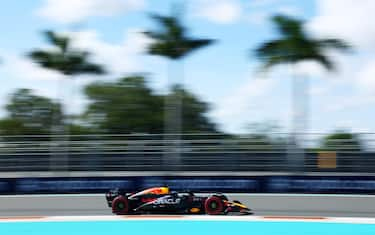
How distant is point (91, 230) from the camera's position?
13.2m

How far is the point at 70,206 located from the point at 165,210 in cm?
338

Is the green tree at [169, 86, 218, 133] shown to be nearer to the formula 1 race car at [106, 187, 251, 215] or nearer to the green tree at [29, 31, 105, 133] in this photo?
the green tree at [29, 31, 105, 133]

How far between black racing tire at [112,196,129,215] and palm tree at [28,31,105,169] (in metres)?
13.9

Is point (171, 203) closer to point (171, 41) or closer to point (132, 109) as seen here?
point (171, 41)

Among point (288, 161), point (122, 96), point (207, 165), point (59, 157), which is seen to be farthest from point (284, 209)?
point (122, 96)

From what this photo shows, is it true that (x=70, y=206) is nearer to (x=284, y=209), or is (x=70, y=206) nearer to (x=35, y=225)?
(x=35, y=225)

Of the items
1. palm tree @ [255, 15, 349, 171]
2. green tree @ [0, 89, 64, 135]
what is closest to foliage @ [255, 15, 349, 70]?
palm tree @ [255, 15, 349, 171]

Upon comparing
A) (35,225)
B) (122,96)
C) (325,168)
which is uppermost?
(122,96)

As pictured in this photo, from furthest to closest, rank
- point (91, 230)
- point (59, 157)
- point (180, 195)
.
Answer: point (59, 157) < point (180, 195) < point (91, 230)

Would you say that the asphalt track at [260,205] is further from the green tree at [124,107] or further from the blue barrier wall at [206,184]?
the green tree at [124,107]

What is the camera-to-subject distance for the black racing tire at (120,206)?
1638 centimetres

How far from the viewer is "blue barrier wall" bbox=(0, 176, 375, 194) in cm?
1719

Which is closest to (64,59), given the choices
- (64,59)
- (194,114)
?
(64,59)

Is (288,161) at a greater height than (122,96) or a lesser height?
lesser
